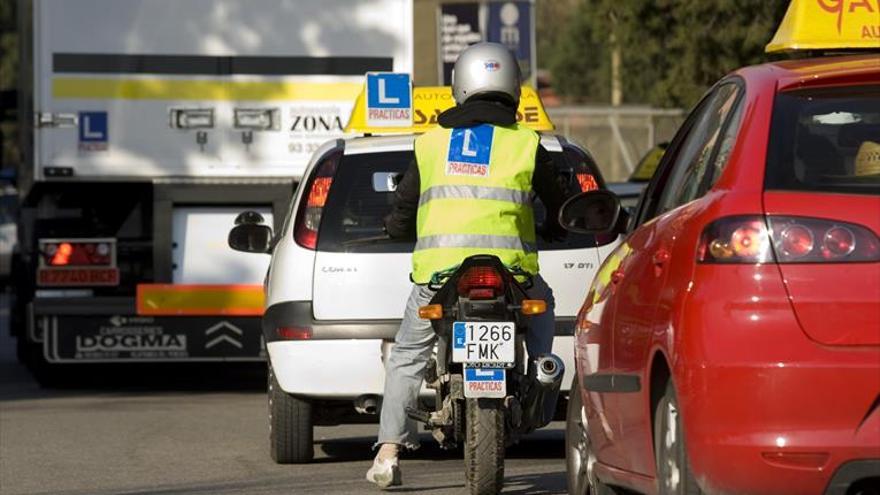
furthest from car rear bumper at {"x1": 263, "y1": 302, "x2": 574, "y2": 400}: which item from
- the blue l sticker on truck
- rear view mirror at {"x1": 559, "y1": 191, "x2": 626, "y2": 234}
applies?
the blue l sticker on truck

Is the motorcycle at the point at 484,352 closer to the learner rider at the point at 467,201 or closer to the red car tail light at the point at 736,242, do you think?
the learner rider at the point at 467,201

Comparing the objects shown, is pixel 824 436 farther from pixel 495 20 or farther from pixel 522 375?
pixel 495 20

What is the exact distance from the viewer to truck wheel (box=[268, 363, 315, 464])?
1022cm

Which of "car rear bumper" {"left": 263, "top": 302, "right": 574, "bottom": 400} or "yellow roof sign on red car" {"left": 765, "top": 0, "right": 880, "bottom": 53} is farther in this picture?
"car rear bumper" {"left": 263, "top": 302, "right": 574, "bottom": 400}

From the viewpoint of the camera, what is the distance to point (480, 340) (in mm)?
8266

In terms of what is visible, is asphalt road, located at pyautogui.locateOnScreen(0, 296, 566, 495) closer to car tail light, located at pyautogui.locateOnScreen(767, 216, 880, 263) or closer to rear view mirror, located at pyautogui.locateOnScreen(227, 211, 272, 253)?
rear view mirror, located at pyautogui.locateOnScreen(227, 211, 272, 253)

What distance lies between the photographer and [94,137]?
50.6 feet

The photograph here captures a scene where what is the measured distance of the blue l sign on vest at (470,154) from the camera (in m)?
8.47

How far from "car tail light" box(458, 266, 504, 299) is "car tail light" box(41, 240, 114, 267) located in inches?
289

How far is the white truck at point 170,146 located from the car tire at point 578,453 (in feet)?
23.3

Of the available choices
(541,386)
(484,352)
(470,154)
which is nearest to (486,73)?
(470,154)

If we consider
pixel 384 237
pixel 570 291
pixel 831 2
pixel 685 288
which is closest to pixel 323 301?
pixel 384 237

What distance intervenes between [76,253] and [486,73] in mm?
7151

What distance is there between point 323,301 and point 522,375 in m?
1.70
